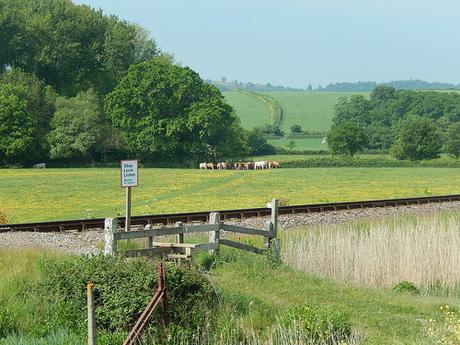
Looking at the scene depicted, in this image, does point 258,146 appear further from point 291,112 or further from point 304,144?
point 291,112

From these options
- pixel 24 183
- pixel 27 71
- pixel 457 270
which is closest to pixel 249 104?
pixel 27 71

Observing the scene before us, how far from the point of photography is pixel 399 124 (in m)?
146

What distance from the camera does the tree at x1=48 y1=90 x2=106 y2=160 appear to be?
265ft

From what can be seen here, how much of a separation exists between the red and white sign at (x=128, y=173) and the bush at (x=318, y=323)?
6.52 meters

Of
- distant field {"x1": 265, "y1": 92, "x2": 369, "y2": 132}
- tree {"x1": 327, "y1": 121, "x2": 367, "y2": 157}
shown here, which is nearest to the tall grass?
tree {"x1": 327, "y1": 121, "x2": 367, "y2": 157}

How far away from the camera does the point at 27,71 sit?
102 meters

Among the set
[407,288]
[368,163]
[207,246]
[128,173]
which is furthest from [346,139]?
[128,173]

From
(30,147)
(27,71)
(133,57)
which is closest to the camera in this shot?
(30,147)

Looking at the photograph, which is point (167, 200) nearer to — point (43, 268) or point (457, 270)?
point (457, 270)

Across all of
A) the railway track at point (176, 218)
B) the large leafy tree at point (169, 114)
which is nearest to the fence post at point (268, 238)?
the railway track at point (176, 218)

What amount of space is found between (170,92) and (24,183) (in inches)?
1605

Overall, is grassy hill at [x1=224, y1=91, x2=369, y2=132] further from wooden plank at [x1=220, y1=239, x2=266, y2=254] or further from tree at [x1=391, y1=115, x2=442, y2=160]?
wooden plank at [x1=220, y1=239, x2=266, y2=254]

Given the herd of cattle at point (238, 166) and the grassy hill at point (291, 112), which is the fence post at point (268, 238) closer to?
the herd of cattle at point (238, 166)

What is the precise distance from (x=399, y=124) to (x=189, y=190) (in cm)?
10028
